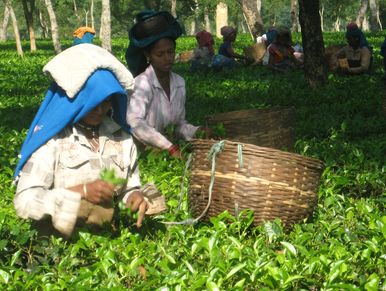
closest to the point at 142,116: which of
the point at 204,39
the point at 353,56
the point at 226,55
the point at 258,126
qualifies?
the point at 258,126

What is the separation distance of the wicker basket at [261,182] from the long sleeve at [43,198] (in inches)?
45.8

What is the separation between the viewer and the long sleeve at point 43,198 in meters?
3.98

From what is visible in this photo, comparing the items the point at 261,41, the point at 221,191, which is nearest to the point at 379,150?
the point at 221,191

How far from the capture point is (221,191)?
488 cm

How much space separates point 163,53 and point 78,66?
2.38m

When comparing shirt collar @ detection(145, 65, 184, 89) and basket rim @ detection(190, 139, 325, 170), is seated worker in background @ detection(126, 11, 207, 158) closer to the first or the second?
shirt collar @ detection(145, 65, 184, 89)

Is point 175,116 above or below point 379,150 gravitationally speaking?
above

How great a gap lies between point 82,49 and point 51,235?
42.7 inches

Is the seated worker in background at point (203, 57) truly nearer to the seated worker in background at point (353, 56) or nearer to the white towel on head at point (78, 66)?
the seated worker in background at point (353, 56)

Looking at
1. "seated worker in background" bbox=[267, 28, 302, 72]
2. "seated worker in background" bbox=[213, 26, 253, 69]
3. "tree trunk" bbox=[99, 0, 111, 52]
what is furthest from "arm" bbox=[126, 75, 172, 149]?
"tree trunk" bbox=[99, 0, 111, 52]

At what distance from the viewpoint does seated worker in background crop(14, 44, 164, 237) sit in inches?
157

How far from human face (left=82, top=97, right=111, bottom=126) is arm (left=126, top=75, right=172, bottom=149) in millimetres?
2071

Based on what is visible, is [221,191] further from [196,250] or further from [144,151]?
[144,151]

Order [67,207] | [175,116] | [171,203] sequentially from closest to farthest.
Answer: [67,207], [171,203], [175,116]
